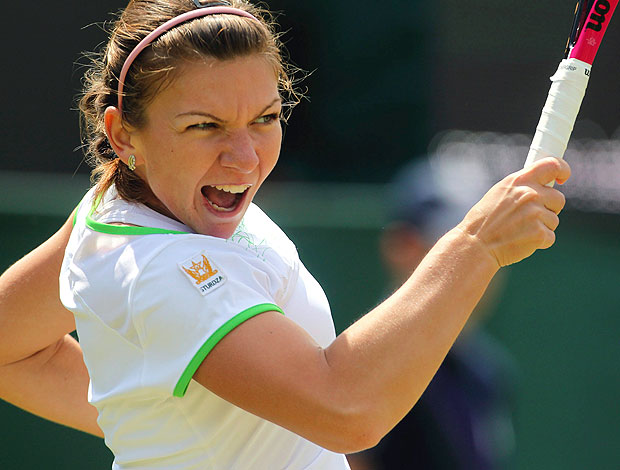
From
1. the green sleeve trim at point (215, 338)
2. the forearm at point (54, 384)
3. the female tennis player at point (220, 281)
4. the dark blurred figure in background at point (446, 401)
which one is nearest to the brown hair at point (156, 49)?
the female tennis player at point (220, 281)

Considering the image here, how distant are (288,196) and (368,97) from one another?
0.87 m

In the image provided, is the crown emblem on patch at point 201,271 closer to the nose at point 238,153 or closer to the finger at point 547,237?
the nose at point 238,153

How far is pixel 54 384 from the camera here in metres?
2.31

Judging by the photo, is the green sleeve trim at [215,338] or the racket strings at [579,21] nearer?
the green sleeve trim at [215,338]

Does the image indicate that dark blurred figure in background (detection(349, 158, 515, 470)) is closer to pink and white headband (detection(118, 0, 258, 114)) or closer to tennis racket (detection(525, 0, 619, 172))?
tennis racket (detection(525, 0, 619, 172))

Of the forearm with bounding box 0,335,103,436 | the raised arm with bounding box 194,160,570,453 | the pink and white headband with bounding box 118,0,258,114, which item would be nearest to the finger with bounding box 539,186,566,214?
the raised arm with bounding box 194,160,570,453

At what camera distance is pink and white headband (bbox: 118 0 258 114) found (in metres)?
1.65

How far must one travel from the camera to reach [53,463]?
423 centimetres

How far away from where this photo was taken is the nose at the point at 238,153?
1645 mm

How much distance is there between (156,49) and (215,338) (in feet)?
1.72

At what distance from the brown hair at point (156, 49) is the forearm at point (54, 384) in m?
0.64

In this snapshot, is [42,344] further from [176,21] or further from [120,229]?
[176,21]

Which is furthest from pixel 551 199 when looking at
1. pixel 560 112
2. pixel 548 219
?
pixel 560 112

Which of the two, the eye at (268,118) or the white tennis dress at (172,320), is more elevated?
the eye at (268,118)
